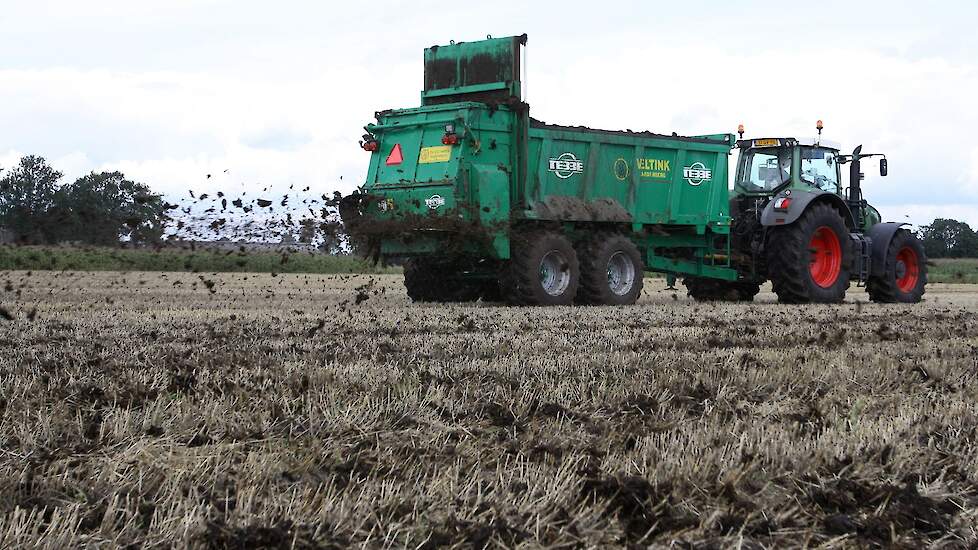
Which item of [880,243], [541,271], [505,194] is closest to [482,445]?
[505,194]

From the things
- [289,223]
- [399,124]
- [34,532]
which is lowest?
[34,532]

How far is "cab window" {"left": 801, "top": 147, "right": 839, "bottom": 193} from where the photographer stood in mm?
16656

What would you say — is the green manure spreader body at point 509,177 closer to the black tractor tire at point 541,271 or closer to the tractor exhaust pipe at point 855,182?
the black tractor tire at point 541,271

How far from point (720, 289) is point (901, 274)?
2607 mm

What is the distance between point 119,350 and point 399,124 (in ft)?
24.2

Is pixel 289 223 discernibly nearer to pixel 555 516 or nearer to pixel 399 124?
pixel 399 124

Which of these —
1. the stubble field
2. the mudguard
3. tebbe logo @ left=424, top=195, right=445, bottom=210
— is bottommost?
the stubble field

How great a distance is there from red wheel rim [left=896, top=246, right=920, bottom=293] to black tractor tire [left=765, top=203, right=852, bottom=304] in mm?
1425

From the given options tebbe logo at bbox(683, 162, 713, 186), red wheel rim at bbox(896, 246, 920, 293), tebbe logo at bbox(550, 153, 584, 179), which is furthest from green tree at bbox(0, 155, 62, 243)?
red wheel rim at bbox(896, 246, 920, 293)

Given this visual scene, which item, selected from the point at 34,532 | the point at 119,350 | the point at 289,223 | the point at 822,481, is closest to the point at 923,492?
the point at 822,481

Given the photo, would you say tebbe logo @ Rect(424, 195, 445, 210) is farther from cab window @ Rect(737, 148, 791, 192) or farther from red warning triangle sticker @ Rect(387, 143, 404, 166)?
cab window @ Rect(737, 148, 791, 192)

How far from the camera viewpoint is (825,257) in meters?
16.9

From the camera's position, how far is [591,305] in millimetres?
14742

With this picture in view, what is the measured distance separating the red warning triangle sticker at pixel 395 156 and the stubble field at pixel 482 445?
20.5 ft
